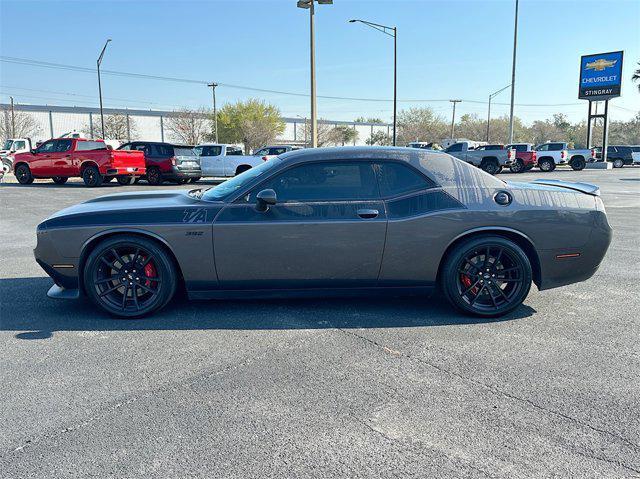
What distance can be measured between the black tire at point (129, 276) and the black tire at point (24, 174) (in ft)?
62.4

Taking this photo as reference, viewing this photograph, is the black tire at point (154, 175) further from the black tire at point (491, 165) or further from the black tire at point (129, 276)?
the black tire at point (491, 165)

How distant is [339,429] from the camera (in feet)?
9.11

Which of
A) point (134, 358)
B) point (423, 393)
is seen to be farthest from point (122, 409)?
point (423, 393)

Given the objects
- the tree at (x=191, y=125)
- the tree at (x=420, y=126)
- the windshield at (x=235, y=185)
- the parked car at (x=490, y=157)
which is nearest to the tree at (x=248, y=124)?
the tree at (x=191, y=125)

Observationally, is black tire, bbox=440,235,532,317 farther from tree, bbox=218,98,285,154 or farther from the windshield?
tree, bbox=218,98,285,154

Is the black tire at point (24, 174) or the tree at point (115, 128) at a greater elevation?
the tree at point (115, 128)

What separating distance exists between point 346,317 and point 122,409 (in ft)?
6.97

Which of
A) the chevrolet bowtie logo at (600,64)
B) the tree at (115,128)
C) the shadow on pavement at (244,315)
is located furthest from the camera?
the tree at (115,128)

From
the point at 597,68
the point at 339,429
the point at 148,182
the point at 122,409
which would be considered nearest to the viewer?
the point at 339,429

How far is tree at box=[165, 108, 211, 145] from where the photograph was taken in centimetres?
6806

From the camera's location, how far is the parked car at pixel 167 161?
21.0 metres

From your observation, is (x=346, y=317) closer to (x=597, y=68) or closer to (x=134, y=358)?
(x=134, y=358)

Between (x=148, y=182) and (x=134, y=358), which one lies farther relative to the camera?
→ (x=148, y=182)

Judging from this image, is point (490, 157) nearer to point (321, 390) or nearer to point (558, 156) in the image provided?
point (558, 156)
